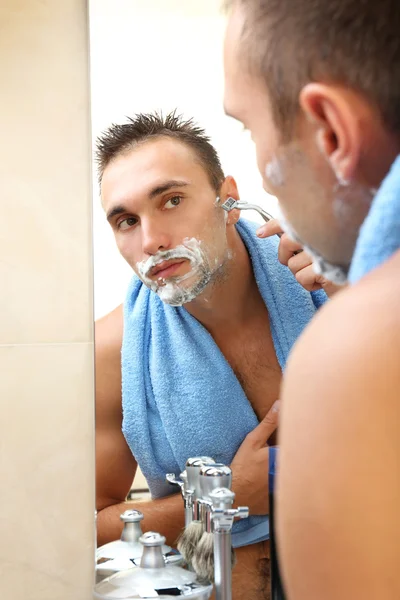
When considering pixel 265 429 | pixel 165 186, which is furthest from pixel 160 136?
pixel 265 429

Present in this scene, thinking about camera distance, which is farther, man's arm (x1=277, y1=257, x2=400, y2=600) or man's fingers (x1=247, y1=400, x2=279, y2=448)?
man's fingers (x1=247, y1=400, x2=279, y2=448)

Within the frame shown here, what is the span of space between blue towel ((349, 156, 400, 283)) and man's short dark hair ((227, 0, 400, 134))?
0.38 ft

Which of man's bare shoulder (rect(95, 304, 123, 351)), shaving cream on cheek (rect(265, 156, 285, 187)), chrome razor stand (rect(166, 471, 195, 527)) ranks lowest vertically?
chrome razor stand (rect(166, 471, 195, 527))

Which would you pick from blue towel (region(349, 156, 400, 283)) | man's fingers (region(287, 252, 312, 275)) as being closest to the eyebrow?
man's fingers (region(287, 252, 312, 275))

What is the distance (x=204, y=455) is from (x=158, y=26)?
2.31 feet

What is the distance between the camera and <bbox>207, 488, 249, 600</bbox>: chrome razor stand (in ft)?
3.18

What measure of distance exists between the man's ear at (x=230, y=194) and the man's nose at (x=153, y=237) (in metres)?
0.11

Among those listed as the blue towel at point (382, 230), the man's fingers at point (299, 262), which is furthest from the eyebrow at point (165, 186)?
the blue towel at point (382, 230)

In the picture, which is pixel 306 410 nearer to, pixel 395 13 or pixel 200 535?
pixel 395 13

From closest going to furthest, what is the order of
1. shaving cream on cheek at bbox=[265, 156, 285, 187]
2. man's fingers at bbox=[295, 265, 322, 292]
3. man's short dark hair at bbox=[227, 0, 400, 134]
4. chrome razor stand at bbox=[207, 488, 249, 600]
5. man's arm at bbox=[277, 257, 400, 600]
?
man's arm at bbox=[277, 257, 400, 600], man's short dark hair at bbox=[227, 0, 400, 134], shaving cream on cheek at bbox=[265, 156, 285, 187], chrome razor stand at bbox=[207, 488, 249, 600], man's fingers at bbox=[295, 265, 322, 292]

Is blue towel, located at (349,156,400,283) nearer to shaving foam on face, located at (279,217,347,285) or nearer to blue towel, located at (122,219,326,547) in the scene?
shaving foam on face, located at (279,217,347,285)

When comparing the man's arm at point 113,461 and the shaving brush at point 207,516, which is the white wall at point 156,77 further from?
the shaving brush at point 207,516

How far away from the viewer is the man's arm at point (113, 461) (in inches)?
43.0

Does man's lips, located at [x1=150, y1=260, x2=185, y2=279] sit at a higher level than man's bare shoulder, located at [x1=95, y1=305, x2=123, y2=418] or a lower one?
higher
